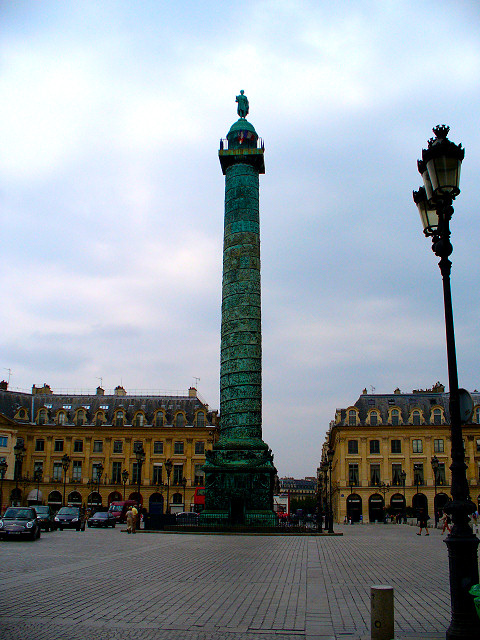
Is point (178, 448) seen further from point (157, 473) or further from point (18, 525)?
point (18, 525)

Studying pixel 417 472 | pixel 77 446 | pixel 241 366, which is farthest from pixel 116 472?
pixel 241 366

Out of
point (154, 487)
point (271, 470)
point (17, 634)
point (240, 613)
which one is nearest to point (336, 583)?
point (240, 613)

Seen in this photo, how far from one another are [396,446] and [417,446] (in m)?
1.80

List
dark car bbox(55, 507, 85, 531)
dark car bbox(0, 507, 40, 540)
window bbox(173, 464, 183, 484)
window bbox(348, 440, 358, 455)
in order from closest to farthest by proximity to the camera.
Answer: dark car bbox(0, 507, 40, 540) < dark car bbox(55, 507, 85, 531) < window bbox(173, 464, 183, 484) < window bbox(348, 440, 358, 455)

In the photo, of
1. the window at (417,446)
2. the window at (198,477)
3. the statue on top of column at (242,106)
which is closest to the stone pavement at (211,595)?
the statue on top of column at (242,106)

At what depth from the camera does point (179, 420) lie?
61.0 meters

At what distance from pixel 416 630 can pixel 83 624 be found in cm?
358

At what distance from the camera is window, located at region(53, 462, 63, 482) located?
195 feet

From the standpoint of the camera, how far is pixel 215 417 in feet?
203

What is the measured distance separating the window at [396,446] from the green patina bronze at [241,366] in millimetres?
28583

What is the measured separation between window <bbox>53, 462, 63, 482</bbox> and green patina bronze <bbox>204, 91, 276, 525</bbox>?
31.1 meters

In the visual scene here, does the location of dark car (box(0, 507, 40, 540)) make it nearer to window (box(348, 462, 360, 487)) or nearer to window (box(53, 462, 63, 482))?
window (box(53, 462, 63, 482))

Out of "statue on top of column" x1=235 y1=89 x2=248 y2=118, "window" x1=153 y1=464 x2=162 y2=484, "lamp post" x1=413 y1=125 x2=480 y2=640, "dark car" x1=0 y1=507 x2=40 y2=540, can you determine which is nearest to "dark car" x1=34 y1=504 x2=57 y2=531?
"dark car" x1=0 y1=507 x2=40 y2=540

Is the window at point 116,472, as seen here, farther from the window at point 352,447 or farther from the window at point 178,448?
the window at point 352,447
